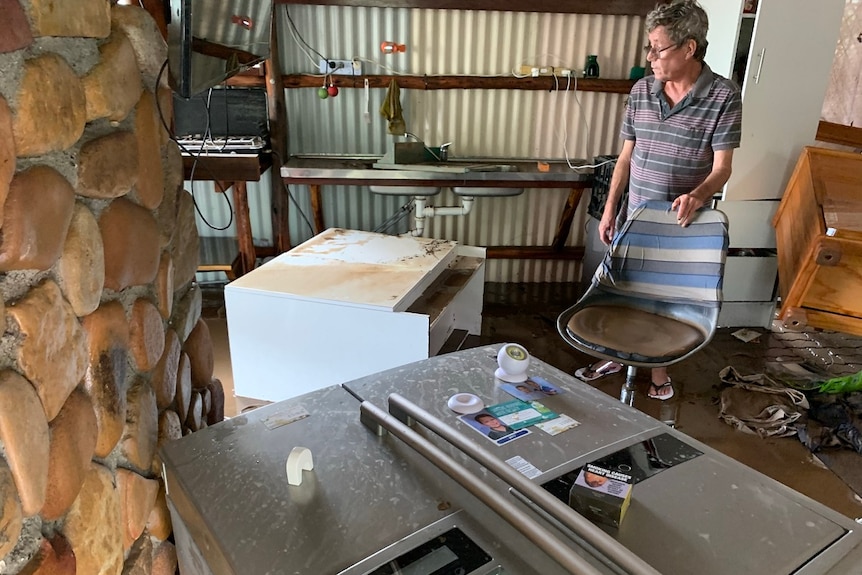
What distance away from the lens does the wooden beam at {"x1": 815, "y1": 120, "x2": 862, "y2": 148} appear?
3518mm

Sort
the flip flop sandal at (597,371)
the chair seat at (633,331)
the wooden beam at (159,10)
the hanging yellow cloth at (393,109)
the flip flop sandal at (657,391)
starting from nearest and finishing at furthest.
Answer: the wooden beam at (159,10) < the chair seat at (633,331) < the flip flop sandal at (657,391) < the flip flop sandal at (597,371) < the hanging yellow cloth at (393,109)

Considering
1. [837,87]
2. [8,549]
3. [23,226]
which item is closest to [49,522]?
[8,549]

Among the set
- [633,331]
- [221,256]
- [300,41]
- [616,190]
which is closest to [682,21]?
[616,190]

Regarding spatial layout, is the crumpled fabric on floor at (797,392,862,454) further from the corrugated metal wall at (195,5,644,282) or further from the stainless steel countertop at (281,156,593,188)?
the corrugated metal wall at (195,5,644,282)

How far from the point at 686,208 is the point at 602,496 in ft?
5.10

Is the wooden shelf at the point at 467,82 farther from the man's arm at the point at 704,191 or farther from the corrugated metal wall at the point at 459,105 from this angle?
the man's arm at the point at 704,191

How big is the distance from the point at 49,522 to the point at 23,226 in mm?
415

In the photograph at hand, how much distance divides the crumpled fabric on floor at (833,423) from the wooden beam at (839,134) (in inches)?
60.4

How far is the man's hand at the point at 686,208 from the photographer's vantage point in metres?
2.22

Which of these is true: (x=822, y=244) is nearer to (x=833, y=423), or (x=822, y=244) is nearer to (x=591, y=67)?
(x=833, y=423)

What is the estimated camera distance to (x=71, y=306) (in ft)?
2.90

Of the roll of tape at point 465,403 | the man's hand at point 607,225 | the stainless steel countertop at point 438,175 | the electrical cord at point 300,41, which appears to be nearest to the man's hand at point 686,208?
the man's hand at point 607,225

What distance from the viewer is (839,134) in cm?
354

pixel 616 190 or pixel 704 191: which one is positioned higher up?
pixel 704 191
